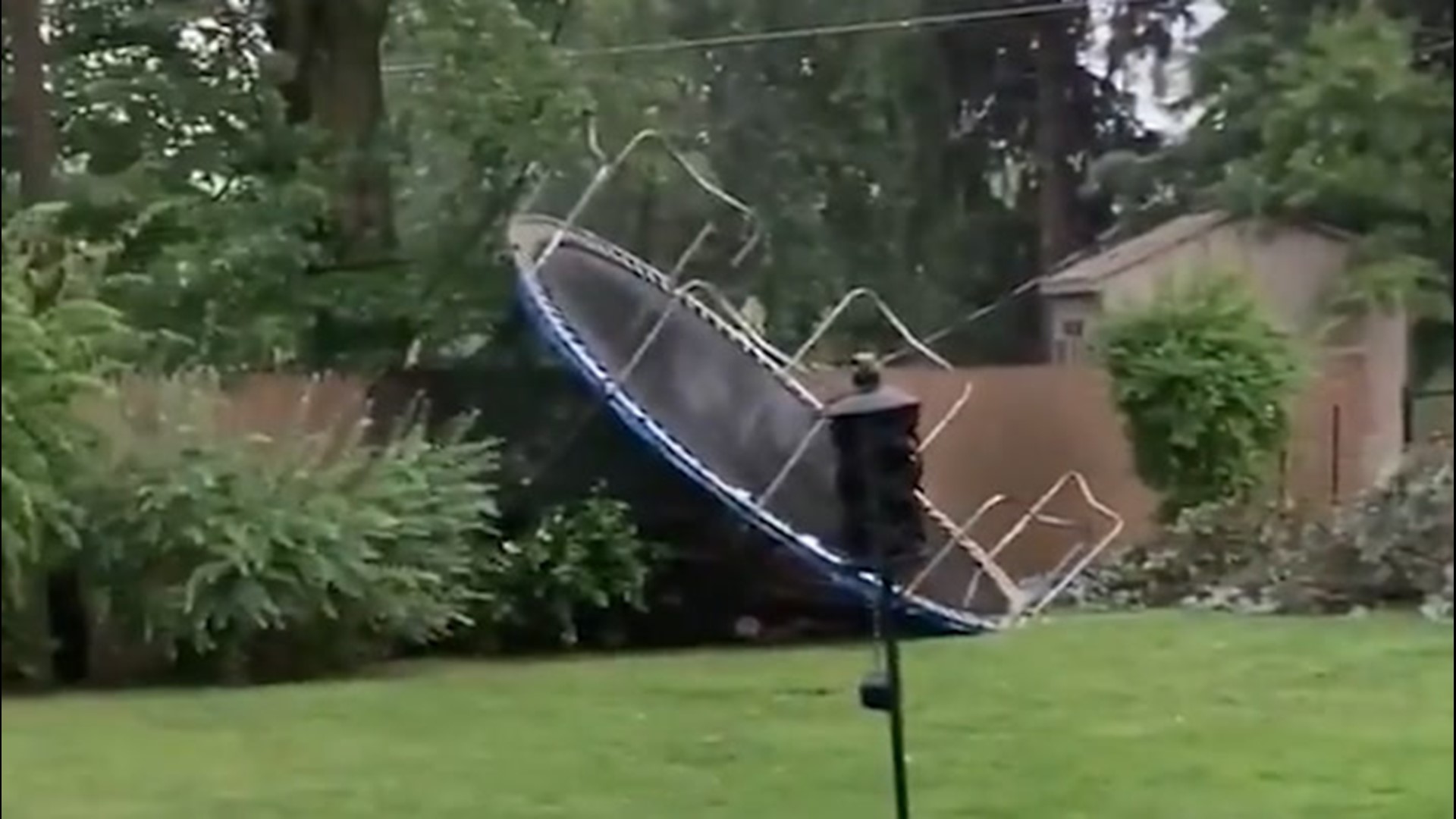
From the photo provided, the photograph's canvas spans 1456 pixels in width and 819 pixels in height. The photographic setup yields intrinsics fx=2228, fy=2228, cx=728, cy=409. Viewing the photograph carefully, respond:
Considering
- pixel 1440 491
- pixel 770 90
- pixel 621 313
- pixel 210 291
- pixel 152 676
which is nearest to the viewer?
pixel 1440 491

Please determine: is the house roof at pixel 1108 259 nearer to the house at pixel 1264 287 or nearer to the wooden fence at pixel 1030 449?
the house at pixel 1264 287

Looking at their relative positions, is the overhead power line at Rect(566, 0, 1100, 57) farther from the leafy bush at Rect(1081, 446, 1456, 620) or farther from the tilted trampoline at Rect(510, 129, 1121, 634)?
the leafy bush at Rect(1081, 446, 1456, 620)

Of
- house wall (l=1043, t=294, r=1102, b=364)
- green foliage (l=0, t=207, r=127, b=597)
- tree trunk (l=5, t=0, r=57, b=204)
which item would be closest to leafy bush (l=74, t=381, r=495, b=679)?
green foliage (l=0, t=207, r=127, b=597)

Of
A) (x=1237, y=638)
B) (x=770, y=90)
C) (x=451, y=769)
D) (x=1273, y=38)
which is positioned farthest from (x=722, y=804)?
(x=1273, y=38)

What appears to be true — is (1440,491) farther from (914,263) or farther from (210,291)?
(210,291)

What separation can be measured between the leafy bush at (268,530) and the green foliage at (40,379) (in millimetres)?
79

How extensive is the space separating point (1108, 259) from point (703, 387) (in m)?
0.69

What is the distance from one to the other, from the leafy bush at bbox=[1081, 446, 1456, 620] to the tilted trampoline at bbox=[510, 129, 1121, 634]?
8cm

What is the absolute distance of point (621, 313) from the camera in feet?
11.1

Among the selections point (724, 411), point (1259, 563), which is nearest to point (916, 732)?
point (1259, 563)

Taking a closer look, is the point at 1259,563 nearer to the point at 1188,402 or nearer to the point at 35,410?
the point at 1188,402

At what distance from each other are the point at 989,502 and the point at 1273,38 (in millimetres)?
909

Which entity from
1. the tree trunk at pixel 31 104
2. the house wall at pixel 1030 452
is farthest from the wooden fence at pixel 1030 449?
the tree trunk at pixel 31 104

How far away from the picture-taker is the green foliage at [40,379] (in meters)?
1.86
